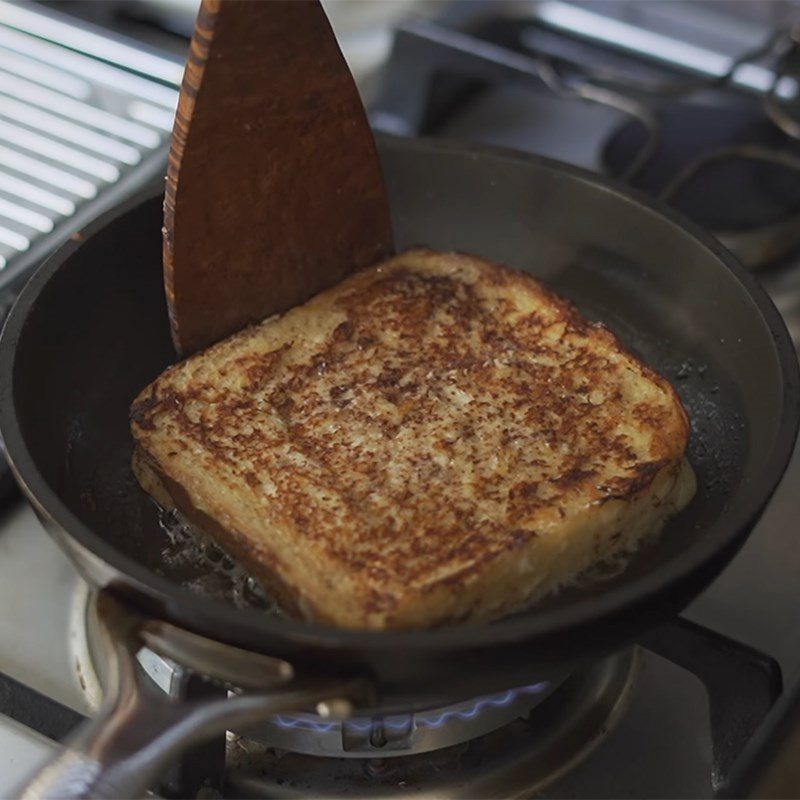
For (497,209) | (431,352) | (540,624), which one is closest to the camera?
(540,624)

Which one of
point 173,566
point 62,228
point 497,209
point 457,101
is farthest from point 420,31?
point 173,566

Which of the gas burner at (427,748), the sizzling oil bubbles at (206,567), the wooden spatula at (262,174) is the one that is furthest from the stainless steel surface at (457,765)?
the wooden spatula at (262,174)

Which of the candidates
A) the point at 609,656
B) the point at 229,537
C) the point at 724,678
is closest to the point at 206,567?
the point at 229,537

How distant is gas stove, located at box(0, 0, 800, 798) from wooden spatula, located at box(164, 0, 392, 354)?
1.08 ft

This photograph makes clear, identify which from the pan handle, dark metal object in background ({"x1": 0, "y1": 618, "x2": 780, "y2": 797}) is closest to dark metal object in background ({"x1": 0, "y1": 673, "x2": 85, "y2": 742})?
dark metal object in background ({"x1": 0, "y1": 618, "x2": 780, "y2": 797})

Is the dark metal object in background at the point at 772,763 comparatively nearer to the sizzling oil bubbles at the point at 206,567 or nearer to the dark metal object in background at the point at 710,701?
the dark metal object in background at the point at 710,701

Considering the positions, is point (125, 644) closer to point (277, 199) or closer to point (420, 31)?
point (277, 199)

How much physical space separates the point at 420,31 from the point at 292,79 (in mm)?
571

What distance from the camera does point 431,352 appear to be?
3.99ft

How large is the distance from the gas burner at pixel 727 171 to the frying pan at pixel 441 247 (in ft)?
0.87

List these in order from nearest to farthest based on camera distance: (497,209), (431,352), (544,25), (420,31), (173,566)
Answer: (173,566) < (431,352) < (497,209) < (420,31) < (544,25)

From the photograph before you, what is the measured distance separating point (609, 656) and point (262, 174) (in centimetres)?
57

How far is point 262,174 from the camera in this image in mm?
1207

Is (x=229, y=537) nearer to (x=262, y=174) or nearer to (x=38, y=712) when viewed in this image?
(x=38, y=712)
